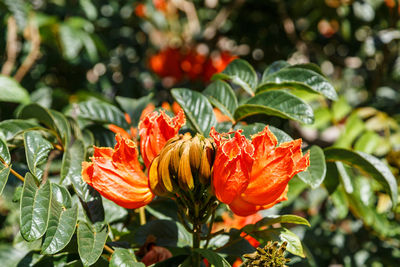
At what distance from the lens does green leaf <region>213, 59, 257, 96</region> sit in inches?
39.4

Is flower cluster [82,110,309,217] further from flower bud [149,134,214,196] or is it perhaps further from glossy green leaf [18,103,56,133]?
glossy green leaf [18,103,56,133]

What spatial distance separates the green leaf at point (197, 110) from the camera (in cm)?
91

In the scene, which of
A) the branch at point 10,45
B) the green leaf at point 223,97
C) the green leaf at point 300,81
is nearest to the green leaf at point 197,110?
the green leaf at point 223,97

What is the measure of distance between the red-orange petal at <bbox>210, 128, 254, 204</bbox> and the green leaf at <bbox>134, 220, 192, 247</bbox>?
0.80 ft

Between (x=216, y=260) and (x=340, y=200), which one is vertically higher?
(x=216, y=260)

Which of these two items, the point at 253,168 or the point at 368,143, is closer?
the point at 253,168

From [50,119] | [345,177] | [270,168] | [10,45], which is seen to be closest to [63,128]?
[50,119]

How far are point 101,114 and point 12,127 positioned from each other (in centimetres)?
24

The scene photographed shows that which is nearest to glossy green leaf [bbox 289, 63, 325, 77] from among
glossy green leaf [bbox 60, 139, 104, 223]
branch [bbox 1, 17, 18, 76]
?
glossy green leaf [bbox 60, 139, 104, 223]

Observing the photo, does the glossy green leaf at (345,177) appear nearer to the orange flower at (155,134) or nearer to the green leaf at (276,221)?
the green leaf at (276,221)

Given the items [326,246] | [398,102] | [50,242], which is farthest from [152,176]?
[398,102]

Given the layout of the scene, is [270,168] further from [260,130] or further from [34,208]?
[34,208]

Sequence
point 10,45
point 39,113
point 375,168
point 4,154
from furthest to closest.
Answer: point 10,45
point 39,113
point 375,168
point 4,154

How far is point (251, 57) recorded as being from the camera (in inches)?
→ 97.2
